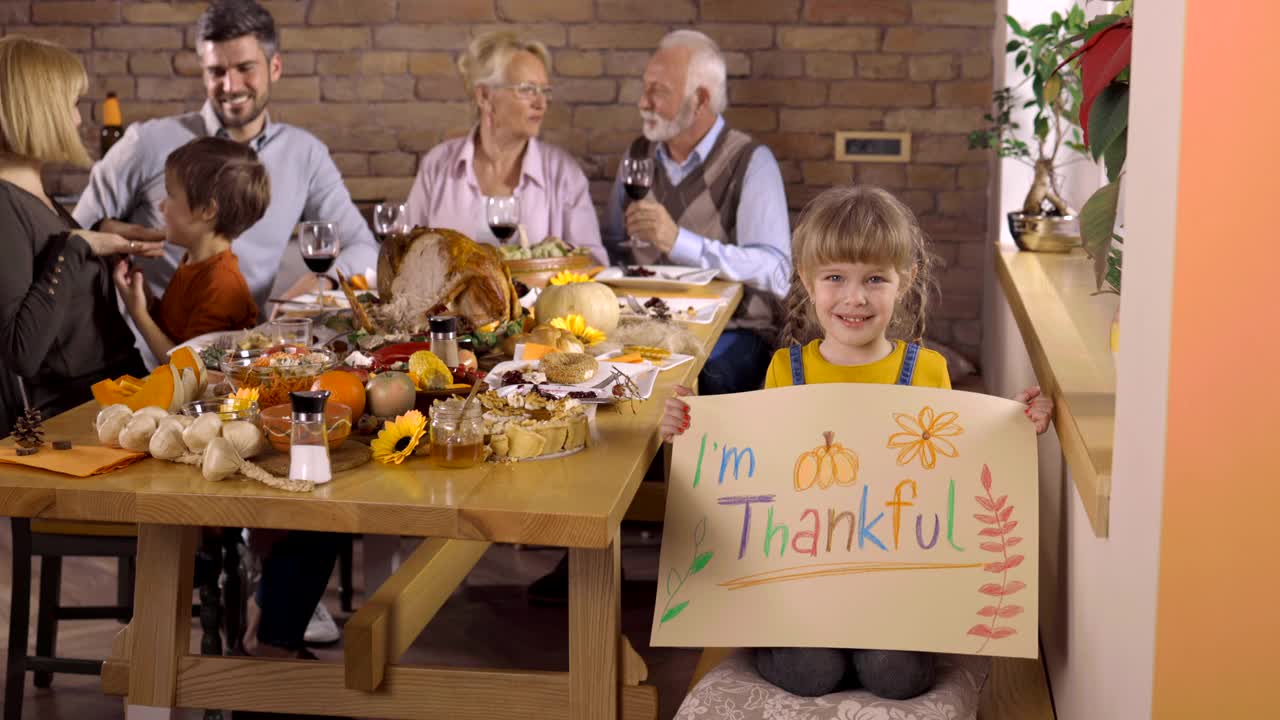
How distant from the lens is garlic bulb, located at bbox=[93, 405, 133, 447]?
5.70ft

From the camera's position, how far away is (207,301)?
291cm

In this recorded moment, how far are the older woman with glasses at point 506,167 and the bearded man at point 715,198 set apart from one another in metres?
0.17

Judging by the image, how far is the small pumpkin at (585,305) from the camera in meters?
2.50

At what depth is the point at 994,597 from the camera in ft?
5.66

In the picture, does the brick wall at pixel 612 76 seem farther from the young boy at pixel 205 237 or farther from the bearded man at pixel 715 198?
the young boy at pixel 205 237

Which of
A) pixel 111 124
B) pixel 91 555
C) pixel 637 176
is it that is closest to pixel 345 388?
pixel 91 555

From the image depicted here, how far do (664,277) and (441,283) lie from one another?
985 millimetres

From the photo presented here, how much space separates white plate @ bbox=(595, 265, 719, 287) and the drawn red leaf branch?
1.57 meters

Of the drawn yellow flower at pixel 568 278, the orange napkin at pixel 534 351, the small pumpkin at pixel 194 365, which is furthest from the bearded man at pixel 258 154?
the small pumpkin at pixel 194 365

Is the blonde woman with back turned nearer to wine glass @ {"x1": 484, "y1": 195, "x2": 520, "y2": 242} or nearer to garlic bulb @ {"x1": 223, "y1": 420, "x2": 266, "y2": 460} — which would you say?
wine glass @ {"x1": 484, "y1": 195, "x2": 520, "y2": 242}

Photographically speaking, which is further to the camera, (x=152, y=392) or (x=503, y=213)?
(x=503, y=213)

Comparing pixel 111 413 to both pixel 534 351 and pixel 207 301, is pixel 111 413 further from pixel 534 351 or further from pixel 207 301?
pixel 207 301

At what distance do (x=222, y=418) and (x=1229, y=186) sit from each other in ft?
4.24

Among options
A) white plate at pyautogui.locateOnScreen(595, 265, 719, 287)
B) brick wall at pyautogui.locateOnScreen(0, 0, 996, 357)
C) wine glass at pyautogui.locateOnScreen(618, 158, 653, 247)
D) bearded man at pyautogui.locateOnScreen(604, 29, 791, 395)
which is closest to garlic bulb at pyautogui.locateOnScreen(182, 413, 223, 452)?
white plate at pyautogui.locateOnScreen(595, 265, 719, 287)
